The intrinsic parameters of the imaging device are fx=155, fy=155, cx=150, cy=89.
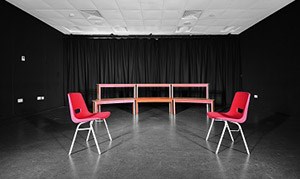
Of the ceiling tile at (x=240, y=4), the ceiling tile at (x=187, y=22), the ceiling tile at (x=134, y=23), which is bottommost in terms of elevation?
the ceiling tile at (x=240, y=4)

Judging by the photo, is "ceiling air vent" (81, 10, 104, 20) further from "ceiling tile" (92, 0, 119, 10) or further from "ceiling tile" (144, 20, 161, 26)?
"ceiling tile" (144, 20, 161, 26)

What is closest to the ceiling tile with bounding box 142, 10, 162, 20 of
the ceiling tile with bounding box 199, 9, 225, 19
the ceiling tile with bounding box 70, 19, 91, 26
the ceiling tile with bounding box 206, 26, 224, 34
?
the ceiling tile with bounding box 199, 9, 225, 19

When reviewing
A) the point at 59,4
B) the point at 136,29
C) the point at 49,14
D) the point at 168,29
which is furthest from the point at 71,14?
the point at 168,29

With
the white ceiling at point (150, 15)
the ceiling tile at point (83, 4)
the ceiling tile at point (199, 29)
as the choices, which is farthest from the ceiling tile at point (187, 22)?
the ceiling tile at point (83, 4)

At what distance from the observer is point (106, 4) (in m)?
3.63

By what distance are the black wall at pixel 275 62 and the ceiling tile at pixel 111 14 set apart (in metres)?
4.17

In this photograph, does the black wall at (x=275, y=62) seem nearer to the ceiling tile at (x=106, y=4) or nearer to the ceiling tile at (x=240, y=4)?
the ceiling tile at (x=240, y=4)

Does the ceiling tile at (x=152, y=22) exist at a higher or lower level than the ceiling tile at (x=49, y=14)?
lower

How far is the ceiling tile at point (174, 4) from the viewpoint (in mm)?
3520

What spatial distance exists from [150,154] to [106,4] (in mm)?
3444

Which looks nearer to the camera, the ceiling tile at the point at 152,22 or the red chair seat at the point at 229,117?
the red chair seat at the point at 229,117

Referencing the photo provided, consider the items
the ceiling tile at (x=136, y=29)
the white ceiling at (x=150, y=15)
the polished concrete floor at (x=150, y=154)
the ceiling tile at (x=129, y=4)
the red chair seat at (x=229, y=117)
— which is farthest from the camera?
the ceiling tile at (x=136, y=29)

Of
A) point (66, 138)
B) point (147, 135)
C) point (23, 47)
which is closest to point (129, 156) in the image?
point (147, 135)

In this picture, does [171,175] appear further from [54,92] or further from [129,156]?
[54,92]
